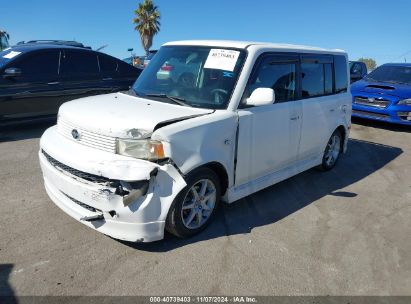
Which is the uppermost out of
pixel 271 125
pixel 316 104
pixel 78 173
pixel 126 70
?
pixel 126 70

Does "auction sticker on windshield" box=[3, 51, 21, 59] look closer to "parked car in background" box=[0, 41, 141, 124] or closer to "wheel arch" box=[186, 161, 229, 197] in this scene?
"parked car in background" box=[0, 41, 141, 124]

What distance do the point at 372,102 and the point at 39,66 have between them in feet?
25.3

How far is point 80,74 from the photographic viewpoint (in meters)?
7.37

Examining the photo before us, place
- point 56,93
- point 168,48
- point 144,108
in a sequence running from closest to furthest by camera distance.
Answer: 1. point 144,108
2. point 168,48
3. point 56,93

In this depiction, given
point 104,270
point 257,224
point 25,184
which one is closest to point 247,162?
point 257,224

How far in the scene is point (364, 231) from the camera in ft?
13.3

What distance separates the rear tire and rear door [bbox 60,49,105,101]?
467 centimetres

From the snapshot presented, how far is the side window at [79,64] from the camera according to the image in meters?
7.14

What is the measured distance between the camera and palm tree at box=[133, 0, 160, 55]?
131ft

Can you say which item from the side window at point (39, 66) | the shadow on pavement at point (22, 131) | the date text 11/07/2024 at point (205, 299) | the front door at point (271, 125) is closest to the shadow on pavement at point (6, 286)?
the date text 11/07/2024 at point (205, 299)

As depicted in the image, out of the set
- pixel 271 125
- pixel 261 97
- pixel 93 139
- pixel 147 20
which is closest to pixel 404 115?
pixel 271 125

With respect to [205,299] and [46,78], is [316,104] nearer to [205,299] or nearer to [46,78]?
[205,299]

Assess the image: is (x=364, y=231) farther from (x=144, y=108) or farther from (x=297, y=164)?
(x=144, y=108)

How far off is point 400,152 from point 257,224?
193 inches
